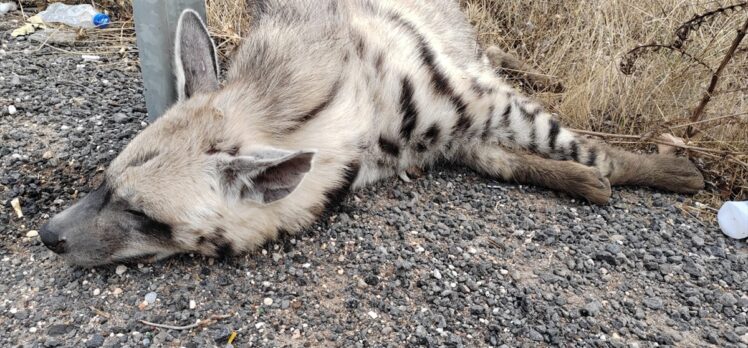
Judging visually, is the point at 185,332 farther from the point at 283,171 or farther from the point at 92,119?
the point at 92,119

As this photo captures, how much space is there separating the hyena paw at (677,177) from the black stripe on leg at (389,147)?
114cm

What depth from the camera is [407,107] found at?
276 centimetres

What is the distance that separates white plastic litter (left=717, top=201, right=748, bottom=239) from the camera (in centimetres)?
263

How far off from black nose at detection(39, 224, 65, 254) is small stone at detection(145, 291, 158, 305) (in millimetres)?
333

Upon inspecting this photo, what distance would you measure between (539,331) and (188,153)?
49.4 inches

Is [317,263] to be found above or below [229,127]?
below

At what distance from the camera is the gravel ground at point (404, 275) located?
6.93 feet

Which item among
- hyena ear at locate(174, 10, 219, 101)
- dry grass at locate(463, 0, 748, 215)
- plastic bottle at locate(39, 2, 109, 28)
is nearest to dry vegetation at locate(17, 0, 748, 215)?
dry grass at locate(463, 0, 748, 215)

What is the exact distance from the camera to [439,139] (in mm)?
2865

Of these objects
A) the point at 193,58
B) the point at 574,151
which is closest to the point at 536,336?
the point at 574,151

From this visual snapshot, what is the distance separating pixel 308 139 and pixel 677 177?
1615 mm

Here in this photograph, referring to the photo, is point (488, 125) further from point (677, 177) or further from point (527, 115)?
point (677, 177)

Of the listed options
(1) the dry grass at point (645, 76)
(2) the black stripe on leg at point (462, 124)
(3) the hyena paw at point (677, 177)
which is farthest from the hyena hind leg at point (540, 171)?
(1) the dry grass at point (645, 76)

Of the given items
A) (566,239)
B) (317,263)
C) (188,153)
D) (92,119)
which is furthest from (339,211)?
(92,119)
